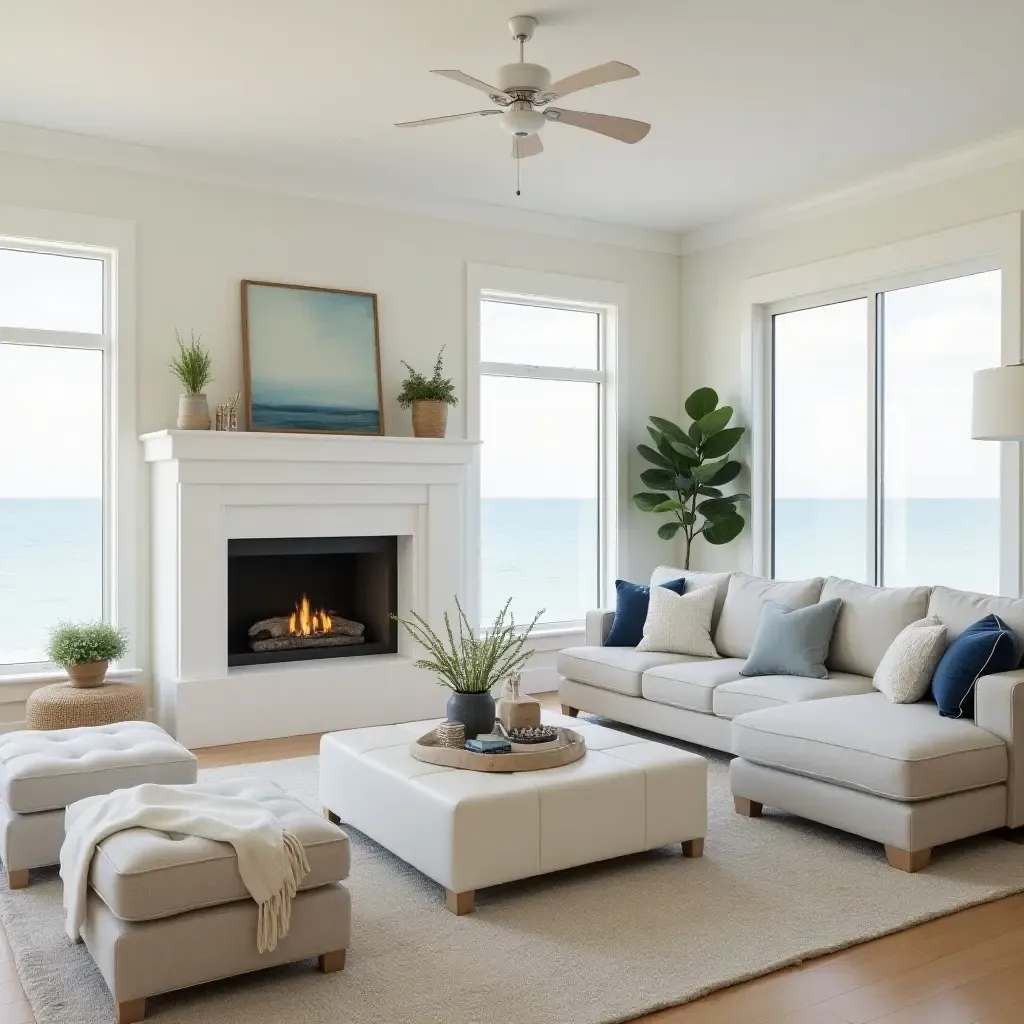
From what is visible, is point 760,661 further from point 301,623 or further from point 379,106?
point 379,106

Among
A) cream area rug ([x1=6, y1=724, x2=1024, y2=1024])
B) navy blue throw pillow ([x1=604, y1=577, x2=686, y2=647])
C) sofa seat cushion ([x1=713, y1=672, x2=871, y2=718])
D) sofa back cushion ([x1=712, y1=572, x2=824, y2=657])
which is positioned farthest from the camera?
navy blue throw pillow ([x1=604, y1=577, x2=686, y2=647])

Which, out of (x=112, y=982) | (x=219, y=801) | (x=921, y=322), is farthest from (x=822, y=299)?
(x=112, y=982)

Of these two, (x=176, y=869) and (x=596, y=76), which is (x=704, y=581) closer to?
(x=596, y=76)

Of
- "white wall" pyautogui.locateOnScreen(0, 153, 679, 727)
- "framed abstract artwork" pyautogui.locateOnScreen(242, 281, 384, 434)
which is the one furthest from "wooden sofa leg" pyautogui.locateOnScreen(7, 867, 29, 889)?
"framed abstract artwork" pyautogui.locateOnScreen(242, 281, 384, 434)

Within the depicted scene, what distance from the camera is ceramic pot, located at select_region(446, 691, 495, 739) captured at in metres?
3.67

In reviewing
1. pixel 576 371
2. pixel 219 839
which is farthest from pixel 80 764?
pixel 576 371

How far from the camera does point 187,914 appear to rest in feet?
8.41

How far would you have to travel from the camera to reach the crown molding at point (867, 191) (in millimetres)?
5277

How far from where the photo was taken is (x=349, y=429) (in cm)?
588

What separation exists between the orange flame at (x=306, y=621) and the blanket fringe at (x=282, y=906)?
3307mm

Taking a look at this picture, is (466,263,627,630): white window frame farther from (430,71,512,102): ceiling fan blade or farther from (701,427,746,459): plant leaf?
(430,71,512,102): ceiling fan blade

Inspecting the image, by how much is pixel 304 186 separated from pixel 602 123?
2.47m

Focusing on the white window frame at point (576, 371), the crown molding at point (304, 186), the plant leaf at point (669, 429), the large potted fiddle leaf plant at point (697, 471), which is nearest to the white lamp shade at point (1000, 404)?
the large potted fiddle leaf plant at point (697, 471)

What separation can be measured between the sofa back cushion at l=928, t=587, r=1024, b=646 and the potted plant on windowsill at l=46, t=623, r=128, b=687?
146 inches
